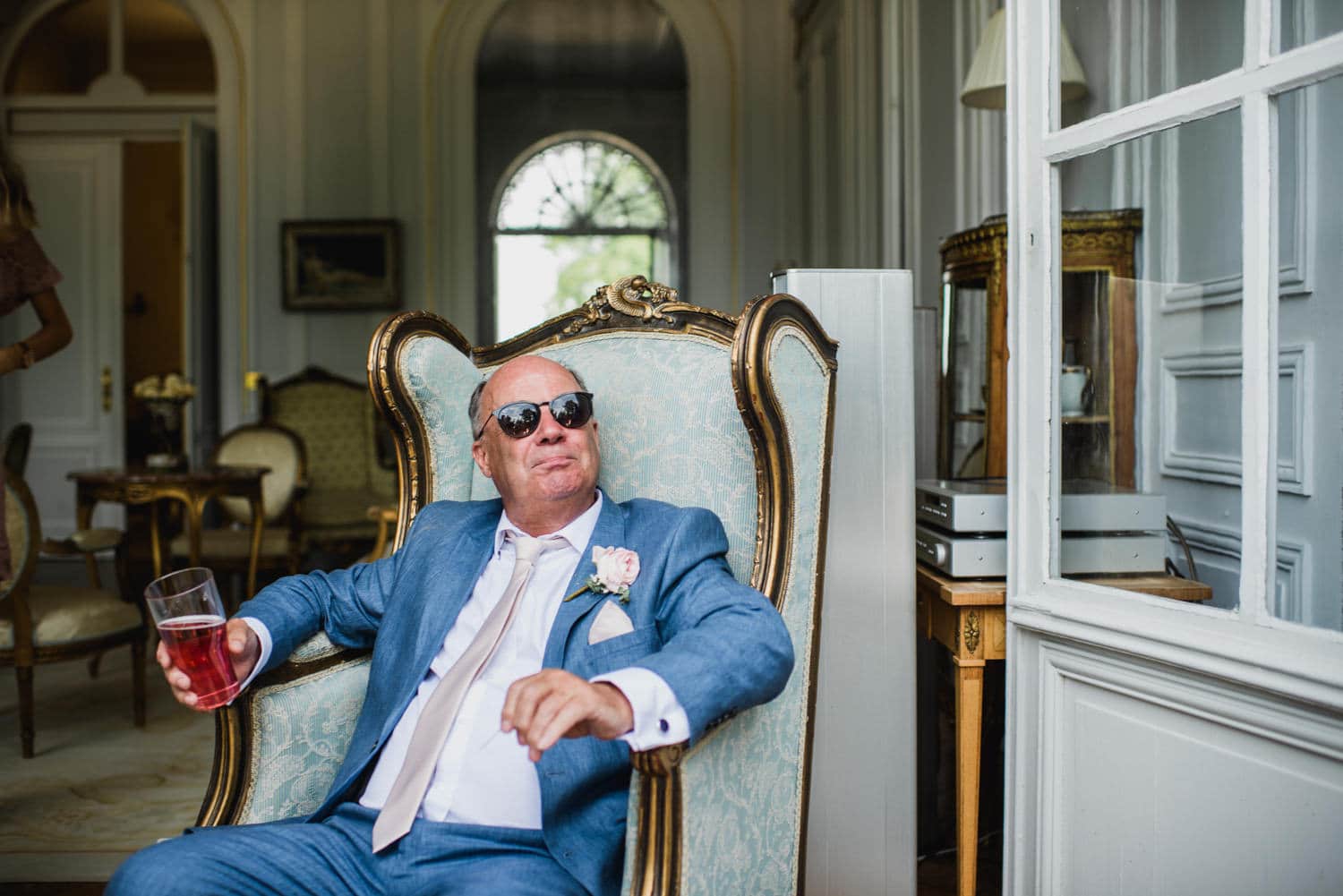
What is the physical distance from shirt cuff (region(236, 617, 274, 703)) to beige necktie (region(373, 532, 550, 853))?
23 cm

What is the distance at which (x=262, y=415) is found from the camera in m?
6.21

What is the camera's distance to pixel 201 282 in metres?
6.27

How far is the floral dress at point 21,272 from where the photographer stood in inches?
107

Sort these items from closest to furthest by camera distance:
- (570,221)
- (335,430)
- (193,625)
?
(193,625), (335,430), (570,221)

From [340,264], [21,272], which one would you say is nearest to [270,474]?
[340,264]

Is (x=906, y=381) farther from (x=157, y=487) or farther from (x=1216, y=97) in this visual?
(x=157, y=487)

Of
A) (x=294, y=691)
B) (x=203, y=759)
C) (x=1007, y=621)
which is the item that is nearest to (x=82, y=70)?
(x=203, y=759)

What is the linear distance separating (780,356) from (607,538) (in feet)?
1.19

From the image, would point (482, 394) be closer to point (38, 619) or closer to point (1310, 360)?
point (1310, 360)

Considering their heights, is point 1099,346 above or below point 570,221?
below

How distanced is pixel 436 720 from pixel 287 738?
25 cm

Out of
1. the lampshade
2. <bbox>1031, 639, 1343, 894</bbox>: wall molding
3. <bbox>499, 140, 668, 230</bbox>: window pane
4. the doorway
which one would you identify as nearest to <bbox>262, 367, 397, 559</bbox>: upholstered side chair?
the doorway

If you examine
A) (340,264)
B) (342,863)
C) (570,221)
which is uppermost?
(570,221)

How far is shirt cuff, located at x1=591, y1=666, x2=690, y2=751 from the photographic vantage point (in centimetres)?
116
